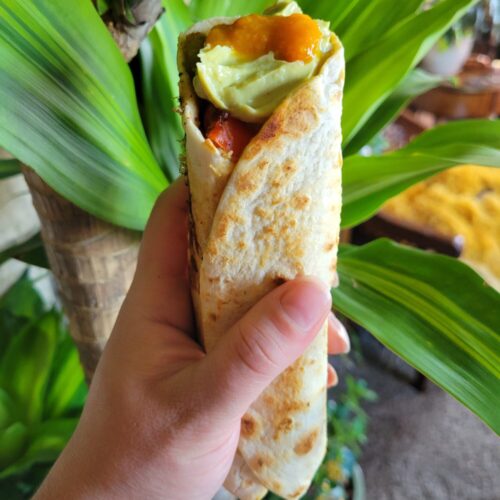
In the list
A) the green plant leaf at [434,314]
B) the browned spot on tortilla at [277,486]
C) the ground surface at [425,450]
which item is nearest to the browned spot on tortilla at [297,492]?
the browned spot on tortilla at [277,486]

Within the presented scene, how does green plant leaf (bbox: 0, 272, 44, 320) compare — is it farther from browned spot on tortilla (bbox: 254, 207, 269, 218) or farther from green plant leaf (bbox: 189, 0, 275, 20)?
browned spot on tortilla (bbox: 254, 207, 269, 218)

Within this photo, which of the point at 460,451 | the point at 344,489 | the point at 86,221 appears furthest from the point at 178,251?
the point at 460,451

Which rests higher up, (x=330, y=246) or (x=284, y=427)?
(x=330, y=246)

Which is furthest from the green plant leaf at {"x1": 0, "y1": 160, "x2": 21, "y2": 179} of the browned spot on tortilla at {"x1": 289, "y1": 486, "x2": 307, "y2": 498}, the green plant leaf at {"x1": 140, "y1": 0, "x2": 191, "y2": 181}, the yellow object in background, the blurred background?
the yellow object in background

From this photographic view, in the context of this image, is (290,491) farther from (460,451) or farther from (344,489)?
(460,451)

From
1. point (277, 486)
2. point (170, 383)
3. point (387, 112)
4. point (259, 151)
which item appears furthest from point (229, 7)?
point (277, 486)

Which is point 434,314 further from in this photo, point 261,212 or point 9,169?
point 9,169
